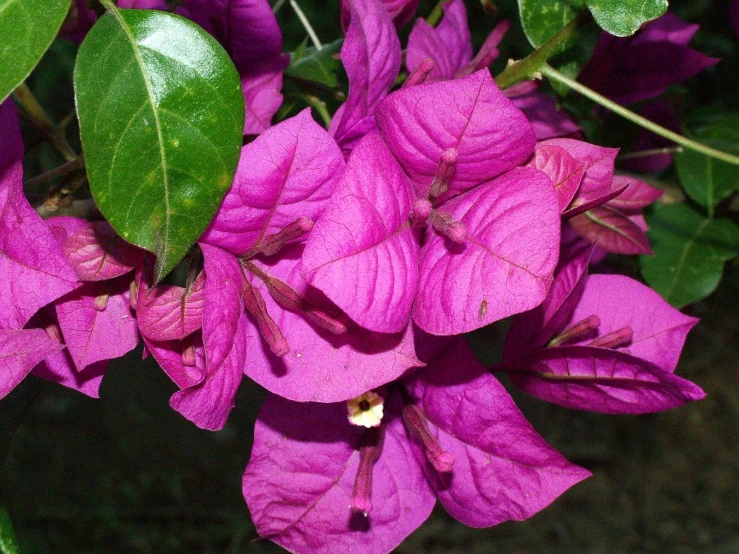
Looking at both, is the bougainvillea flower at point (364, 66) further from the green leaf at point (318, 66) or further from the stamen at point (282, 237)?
the green leaf at point (318, 66)

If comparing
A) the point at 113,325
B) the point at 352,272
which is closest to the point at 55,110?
the point at 113,325

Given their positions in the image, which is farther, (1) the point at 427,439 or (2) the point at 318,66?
(2) the point at 318,66

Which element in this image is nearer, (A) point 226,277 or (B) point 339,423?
(A) point 226,277

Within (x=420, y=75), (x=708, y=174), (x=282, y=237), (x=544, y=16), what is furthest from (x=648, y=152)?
(x=282, y=237)

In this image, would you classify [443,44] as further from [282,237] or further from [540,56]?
[282,237]

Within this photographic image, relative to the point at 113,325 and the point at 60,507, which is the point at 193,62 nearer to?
the point at 113,325
